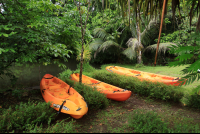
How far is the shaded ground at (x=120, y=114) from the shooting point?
8.82 ft

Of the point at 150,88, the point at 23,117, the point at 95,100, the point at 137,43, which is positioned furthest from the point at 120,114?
the point at 137,43

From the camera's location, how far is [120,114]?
333 centimetres

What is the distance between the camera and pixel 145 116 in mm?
2490

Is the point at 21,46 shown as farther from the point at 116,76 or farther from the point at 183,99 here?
the point at 183,99

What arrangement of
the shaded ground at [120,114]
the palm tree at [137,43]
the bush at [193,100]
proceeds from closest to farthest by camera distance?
1. the shaded ground at [120,114]
2. the bush at [193,100]
3. the palm tree at [137,43]

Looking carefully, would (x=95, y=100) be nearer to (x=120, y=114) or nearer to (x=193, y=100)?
(x=120, y=114)

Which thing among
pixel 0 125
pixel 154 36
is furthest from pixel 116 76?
pixel 154 36

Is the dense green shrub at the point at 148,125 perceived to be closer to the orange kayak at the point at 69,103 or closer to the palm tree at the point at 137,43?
the orange kayak at the point at 69,103

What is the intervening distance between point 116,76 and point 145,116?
340cm

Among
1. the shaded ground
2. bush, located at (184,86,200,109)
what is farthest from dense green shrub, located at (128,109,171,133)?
bush, located at (184,86,200,109)

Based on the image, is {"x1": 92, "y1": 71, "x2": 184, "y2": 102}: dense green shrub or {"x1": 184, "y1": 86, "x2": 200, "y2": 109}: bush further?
{"x1": 92, "y1": 71, "x2": 184, "y2": 102}: dense green shrub

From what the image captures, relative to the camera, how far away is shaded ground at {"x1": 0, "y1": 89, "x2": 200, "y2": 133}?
2689 millimetres

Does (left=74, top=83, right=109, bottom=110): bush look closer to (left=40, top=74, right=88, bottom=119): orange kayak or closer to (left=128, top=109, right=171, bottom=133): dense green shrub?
(left=40, top=74, right=88, bottom=119): orange kayak

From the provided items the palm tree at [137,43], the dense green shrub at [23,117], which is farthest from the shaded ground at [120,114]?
the palm tree at [137,43]
